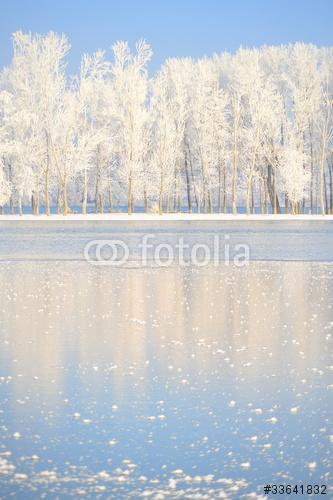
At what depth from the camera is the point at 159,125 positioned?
5797 centimetres

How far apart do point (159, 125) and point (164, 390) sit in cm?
5151

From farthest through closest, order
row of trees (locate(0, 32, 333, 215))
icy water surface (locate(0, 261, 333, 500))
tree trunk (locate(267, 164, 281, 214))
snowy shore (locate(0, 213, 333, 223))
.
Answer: tree trunk (locate(267, 164, 281, 214)) → row of trees (locate(0, 32, 333, 215)) → snowy shore (locate(0, 213, 333, 223)) → icy water surface (locate(0, 261, 333, 500))

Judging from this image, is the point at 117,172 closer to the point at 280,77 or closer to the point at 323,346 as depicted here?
the point at 280,77

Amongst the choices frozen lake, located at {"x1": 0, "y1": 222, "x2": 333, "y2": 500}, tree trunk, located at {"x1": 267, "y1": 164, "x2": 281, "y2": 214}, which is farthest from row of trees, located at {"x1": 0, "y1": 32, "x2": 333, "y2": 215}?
frozen lake, located at {"x1": 0, "y1": 222, "x2": 333, "y2": 500}

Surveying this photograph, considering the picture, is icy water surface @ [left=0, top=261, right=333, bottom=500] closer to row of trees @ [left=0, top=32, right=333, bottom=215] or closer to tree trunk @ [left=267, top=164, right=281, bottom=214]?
row of trees @ [left=0, top=32, right=333, bottom=215]

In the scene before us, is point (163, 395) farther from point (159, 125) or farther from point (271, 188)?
point (271, 188)

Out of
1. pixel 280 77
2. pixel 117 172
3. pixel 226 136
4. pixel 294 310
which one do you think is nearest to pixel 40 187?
pixel 117 172

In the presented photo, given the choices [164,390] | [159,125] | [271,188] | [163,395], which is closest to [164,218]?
[159,125]

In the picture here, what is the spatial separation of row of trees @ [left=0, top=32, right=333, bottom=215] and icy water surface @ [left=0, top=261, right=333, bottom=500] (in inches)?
1712

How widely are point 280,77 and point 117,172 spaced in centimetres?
1515

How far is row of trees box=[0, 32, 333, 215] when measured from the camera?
188 feet

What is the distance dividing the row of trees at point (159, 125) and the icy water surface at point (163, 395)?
43.5 meters

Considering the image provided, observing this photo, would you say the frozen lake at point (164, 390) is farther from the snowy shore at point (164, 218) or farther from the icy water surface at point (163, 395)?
the snowy shore at point (164, 218)

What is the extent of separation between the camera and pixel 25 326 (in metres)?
11.2
